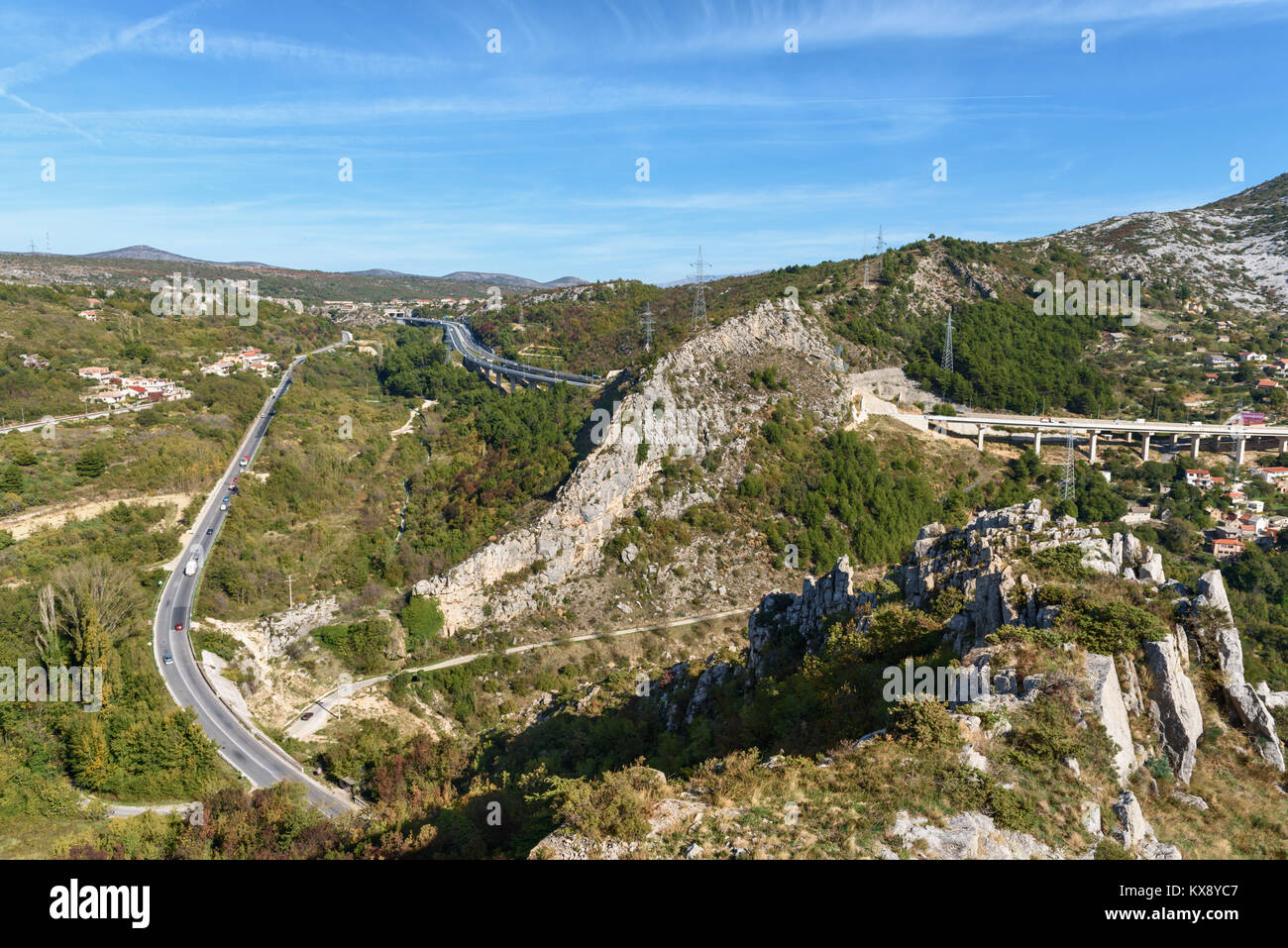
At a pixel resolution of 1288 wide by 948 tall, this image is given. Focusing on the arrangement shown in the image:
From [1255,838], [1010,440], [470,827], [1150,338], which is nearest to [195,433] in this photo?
[470,827]

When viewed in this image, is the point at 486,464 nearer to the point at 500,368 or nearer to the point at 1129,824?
the point at 500,368

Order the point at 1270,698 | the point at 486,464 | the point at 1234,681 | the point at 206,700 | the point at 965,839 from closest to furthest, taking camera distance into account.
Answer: the point at 965,839
the point at 1234,681
the point at 1270,698
the point at 206,700
the point at 486,464

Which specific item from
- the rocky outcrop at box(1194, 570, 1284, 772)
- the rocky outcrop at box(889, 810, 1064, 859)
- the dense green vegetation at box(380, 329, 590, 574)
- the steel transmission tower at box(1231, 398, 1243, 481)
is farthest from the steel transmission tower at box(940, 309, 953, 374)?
the rocky outcrop at box(889, 810, 1064, 859)

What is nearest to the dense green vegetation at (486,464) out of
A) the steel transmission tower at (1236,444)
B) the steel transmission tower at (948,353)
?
the steel transmission tower at (948,353)

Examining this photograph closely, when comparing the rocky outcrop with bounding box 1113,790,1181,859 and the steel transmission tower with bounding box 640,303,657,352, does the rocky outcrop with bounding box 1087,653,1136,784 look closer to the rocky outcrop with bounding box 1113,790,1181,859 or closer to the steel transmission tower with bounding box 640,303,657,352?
the rocky outcrop with bounding box 1113,790,1181,859

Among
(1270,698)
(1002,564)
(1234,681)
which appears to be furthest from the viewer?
(1002,564)

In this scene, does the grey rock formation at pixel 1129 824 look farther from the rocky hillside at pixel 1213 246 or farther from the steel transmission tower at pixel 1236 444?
the rocky hillside at pixel 1213 246

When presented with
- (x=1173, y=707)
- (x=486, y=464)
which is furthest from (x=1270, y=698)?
(x=486, y=464)

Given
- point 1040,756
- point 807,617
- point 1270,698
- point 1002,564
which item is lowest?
point 807,617
